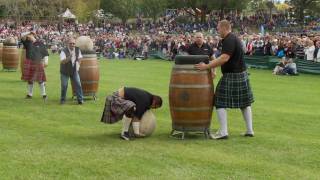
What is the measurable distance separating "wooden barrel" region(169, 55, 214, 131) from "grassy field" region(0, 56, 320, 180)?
323 millimetres

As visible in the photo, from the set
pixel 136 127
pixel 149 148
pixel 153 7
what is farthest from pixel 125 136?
pixel 153 7

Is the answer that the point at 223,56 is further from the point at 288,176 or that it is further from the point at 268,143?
the point at 288,176

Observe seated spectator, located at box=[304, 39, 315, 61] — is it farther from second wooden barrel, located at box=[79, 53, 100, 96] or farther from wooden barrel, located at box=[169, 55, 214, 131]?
wooden barrel, located at box=[169, 55, 214, 131]

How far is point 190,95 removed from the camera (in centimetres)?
905

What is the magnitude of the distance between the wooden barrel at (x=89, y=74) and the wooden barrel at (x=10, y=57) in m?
10.1

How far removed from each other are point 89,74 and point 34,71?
155 cm

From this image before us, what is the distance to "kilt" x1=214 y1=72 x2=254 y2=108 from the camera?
30.0ft

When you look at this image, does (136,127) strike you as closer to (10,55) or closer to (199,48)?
(199,48)

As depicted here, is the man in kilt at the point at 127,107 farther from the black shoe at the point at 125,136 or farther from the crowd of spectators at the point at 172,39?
the crowd of spectators at the point at 172,39

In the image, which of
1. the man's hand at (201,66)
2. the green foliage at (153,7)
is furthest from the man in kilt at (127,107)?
the green foliage at (153,7)

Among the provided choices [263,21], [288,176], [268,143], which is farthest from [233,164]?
[263,21]

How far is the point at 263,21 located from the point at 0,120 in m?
46.8

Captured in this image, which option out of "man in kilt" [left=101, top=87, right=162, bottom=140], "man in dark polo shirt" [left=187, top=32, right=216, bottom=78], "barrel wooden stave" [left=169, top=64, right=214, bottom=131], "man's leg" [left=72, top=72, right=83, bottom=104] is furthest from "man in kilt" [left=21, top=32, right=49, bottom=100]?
"barrel wooden stave" [left=169, top=64, right=214, bottom=131]

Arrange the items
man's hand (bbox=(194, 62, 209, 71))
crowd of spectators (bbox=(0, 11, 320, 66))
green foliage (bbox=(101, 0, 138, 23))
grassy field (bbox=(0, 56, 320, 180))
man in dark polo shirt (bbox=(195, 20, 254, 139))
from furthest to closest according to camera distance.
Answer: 1. green foliage (bbox=(101, 0, 138, 23))
2. crowd of spectators (bbox=(0, 11, 320, 66))
3. man in dark polo shirt (bbox=(195, 20, 254, 139))
4. man's hand (bbox=(194, 62, 209, 71))
5. grassy field (bbox=(0, 56, 320, 180))
